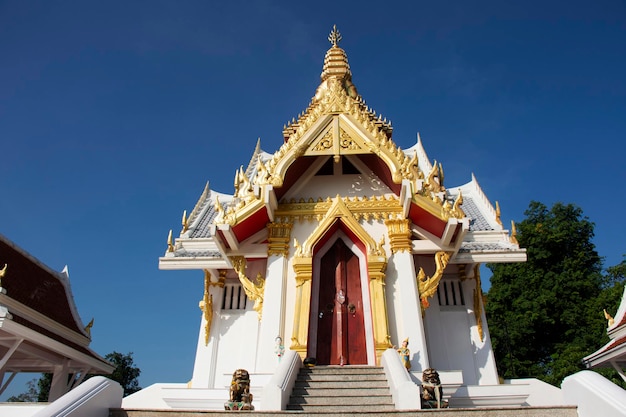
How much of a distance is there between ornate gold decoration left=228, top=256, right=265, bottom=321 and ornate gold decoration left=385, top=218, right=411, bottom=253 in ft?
7.70

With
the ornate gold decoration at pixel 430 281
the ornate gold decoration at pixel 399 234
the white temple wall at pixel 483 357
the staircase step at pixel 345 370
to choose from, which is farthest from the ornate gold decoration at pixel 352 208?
the staircase step at pixel 345 370

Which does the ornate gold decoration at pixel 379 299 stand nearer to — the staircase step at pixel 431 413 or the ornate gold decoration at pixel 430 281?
the ornate gold decoration at pixel 430 281

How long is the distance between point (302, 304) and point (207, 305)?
94.5 inches

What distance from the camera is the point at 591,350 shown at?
1850 centimetres

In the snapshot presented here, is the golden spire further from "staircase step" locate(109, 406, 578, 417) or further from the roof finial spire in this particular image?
→ "staircase step" locate(109, 406, 578, 417)

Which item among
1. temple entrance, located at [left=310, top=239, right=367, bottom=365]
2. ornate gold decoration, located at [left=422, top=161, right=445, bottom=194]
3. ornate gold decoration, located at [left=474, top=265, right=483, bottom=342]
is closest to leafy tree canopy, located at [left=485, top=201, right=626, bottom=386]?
ornate gold decoration, located at [left=474, top=265, right=483, bottom=342]

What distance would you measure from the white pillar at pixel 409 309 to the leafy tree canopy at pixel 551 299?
13.0 metres

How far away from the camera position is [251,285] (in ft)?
25.5

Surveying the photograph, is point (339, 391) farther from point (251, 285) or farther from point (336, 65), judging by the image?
point (336, 65)

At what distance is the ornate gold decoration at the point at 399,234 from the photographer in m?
7.75

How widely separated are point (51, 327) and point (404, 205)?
24.4ft

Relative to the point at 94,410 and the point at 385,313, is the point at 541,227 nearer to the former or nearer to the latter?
the point at 385,313

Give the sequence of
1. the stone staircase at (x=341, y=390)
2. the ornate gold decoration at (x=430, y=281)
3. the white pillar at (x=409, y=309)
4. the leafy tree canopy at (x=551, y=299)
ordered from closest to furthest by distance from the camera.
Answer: the stone staircase at (x=341, y=390), the white pillar at (x=409, y=309), the ornate gold decoration at (x=430, y=281), the leafy tree canopy at (x=551, y=299)

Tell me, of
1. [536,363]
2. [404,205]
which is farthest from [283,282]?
[536,363]
